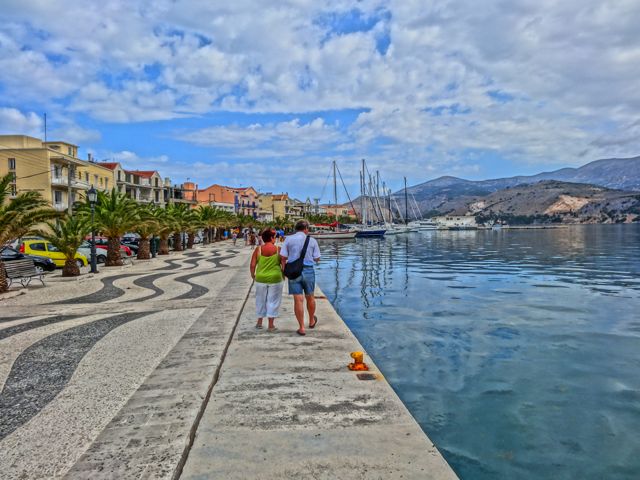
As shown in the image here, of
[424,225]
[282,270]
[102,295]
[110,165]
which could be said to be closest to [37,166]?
[110,165]

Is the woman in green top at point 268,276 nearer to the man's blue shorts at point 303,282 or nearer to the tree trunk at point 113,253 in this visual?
the man's blue shorts at point 303,282

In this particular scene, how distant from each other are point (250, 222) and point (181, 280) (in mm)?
61972

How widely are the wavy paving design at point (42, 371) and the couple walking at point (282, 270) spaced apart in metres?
2.79

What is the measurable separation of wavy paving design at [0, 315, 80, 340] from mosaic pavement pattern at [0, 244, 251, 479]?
0.02 m

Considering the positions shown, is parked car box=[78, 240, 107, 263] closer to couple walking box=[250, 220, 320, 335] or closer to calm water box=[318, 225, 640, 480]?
calm water box=[318, 225, 640, 480]

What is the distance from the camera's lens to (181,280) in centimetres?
1742

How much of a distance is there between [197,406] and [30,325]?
20.9ft

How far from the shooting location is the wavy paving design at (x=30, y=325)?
876 cm

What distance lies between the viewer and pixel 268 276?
7785 mm

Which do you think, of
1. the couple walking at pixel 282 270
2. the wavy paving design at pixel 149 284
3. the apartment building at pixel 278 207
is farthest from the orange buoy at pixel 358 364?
the apartment building at pixel 278 207

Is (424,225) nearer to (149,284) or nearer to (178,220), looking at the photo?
(178,220)

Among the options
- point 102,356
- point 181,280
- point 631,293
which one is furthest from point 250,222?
point 102,356

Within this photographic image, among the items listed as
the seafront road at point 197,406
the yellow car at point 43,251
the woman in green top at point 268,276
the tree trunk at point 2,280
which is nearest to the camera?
the seafront road at point 197,406

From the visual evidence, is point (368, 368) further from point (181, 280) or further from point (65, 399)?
point (181, 280)
